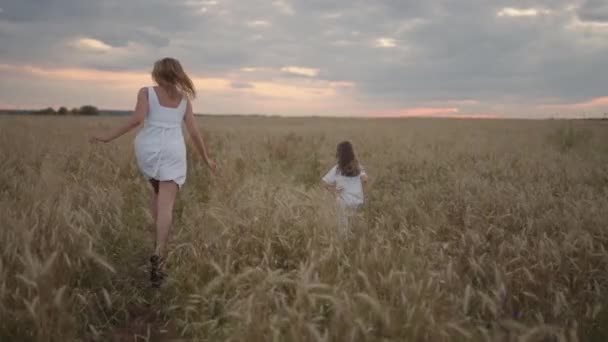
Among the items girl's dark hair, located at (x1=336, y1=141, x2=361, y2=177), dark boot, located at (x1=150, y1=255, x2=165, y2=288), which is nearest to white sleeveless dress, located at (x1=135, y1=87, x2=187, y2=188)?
dark boot, located at (x1=150, y1=255, x2=165, y2=288)

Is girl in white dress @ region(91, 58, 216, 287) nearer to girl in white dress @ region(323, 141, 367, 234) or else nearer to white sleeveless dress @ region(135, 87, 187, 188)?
white sleeveless dress @ region(135, 87, 187, 188)

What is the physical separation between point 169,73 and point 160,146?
0.64 meters

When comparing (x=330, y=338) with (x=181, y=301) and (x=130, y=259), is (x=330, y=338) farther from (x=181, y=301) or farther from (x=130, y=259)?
(x=130, y=259)

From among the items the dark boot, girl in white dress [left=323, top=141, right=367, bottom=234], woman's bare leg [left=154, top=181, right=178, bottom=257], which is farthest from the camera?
girl in white dress [left=323, top=141, right=367, bottom=234]

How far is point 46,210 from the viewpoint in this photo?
10.6 ft

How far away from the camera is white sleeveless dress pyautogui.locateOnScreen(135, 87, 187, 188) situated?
364 cm

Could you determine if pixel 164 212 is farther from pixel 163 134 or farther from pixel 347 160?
pixel 347 160

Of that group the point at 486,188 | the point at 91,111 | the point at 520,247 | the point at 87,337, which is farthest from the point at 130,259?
the point at 91,111

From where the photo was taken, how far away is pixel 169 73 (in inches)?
144

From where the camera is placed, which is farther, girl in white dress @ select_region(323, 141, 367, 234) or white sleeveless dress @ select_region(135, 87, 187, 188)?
girl in white dress @ select_region(323, 141, 367, 234)

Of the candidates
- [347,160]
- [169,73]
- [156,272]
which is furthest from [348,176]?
[156,272]

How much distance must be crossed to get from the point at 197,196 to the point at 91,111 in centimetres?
5061

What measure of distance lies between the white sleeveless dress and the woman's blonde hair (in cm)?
13

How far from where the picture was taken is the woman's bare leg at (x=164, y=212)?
3.56 metres
